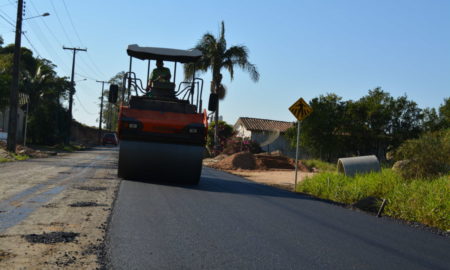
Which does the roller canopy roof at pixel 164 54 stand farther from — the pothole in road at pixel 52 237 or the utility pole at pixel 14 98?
the utility pole at pixel 14 98

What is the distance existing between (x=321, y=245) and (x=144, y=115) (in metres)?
7.80

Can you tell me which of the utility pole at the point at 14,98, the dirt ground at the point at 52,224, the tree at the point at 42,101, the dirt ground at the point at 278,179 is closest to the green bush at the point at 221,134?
the tree at the point at 42,101

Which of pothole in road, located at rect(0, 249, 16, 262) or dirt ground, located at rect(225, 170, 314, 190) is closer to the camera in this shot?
pothole in road, located at rect(0, 249, 16, 262)

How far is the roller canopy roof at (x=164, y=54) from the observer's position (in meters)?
14.9

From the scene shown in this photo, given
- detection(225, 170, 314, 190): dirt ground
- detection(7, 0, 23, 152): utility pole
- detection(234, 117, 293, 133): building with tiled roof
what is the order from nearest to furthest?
detection(225, 170, 314, 190): dirt ground, detection(7, 0, 23, 152): utility pole, detection(234, 117, 293, 133): building with tiled roof

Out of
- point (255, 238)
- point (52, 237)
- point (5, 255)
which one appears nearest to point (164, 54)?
point (255, 238)

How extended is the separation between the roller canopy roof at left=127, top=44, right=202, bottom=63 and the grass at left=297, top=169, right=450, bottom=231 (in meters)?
5.03

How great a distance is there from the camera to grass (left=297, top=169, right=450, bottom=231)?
9.78m

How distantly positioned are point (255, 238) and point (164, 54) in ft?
30.6

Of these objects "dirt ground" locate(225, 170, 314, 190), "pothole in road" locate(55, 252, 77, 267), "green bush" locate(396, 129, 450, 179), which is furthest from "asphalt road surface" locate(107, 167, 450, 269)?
"dirt ground" locate(225, 170, 314, 190)

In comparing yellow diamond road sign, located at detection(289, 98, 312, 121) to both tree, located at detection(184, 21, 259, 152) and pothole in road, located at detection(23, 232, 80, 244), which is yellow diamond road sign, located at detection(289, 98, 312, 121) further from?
tree, located at detection(184, 21, 259, 152)

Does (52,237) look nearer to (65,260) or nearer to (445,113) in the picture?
(65,260)

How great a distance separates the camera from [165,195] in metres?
11.0

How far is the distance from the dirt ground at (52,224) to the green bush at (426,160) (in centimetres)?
744
